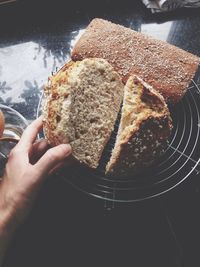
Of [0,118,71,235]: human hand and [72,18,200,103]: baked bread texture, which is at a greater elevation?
[72,18,200,103]: baked bread texture

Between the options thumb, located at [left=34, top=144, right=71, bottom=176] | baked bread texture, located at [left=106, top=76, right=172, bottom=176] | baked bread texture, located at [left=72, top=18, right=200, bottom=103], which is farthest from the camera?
baked bread texture, located at [left=72, top=18, right=200, bottom=103]

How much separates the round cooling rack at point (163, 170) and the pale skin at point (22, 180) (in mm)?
221

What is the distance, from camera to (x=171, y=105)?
164cm

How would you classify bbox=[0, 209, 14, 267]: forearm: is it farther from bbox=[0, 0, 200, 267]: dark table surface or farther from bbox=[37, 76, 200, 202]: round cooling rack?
bbox=[37, 76, 200, 202]: round cooling rack

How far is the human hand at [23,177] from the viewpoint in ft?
4.36

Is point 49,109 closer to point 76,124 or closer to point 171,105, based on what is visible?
point 76,124

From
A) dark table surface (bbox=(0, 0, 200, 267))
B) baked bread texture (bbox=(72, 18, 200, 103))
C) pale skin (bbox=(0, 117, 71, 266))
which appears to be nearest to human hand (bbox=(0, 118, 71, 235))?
pale skin (bbox=(0, 117, 71, 266))

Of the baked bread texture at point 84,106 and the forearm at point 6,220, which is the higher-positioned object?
the baked bread texture at point 84,106

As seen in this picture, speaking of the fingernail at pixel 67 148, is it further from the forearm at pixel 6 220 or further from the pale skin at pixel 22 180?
the forearm at pixel 6 220

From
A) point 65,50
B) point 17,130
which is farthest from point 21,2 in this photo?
point 17,130

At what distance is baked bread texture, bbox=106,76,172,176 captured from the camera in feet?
4.75

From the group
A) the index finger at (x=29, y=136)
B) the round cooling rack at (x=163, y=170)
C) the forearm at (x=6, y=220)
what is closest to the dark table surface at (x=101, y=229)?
the round cooling rack at (x=163, y=170)

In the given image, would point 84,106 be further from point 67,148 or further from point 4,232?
point 4,232

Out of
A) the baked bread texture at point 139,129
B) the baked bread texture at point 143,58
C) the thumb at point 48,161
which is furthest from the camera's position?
the baked bread texture at point 143,58
